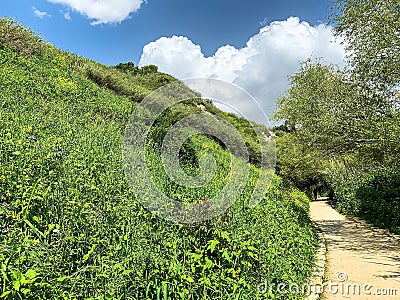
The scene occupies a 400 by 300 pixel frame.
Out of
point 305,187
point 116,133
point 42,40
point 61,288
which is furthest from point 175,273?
point 305,187

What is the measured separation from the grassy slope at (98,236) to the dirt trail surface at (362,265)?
24.4 inches

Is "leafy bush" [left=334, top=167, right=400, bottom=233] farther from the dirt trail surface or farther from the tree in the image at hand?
the tree

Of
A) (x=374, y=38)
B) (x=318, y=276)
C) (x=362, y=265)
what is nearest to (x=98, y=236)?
(x=318, y=276)

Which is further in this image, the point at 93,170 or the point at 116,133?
the point at 116,133

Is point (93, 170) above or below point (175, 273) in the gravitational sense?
above

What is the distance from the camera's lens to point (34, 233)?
3.32 m

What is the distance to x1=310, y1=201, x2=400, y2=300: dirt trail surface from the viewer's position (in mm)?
5488

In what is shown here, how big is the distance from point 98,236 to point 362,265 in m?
5.89

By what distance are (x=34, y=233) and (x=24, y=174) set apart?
3.26 feet

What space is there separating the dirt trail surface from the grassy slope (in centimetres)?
62

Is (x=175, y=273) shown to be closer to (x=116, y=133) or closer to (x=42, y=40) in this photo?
(x=116, y=133)

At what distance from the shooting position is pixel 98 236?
3479 mm

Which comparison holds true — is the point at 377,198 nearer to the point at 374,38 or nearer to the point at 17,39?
the point at 374,38

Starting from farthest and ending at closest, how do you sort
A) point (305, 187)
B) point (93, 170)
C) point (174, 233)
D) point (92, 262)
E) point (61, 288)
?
point (305, 187) → point (93, 170) → point (174, 233) → point (92, 262) → point (61, 288)
